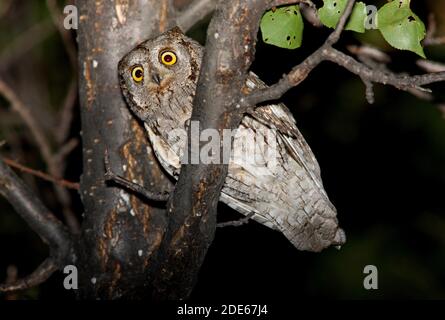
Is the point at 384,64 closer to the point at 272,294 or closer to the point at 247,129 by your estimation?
the point at 247,129

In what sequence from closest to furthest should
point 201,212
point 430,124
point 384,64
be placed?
point 201,212
point 384,64
point 430,124

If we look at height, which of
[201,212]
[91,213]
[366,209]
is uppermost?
[366,209]

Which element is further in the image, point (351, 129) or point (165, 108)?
point (351, 129)

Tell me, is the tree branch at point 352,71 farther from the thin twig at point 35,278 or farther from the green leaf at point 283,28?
the thin twig at point 35,278

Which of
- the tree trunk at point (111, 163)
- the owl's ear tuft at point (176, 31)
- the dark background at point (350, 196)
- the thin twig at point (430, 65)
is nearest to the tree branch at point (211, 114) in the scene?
the tree trunk at point (111, 163)

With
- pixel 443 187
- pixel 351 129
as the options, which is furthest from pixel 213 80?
pixel 443 187

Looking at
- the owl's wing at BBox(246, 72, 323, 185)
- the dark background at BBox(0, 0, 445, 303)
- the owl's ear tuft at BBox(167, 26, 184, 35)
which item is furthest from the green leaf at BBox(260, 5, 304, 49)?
the dark background at BBox(0, 0, 445, 303)

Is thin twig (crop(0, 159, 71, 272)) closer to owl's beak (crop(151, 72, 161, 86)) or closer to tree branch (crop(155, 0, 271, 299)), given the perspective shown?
tree branch (crop(155, 0, 271, 299))
